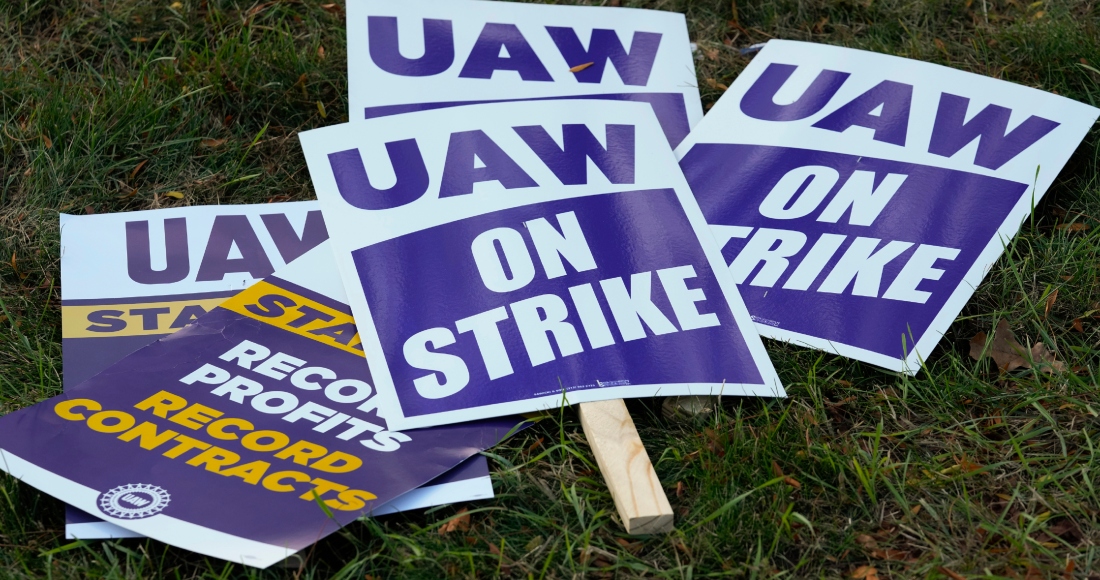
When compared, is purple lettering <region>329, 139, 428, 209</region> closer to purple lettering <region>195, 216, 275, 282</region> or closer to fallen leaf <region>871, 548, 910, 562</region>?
purple lettering <region>195, 216, 275, 282</region>

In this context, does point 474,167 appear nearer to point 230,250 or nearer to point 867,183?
point 230,250

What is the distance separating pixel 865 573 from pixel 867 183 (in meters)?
0.93

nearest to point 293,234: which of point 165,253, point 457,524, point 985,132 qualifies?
point 165,253

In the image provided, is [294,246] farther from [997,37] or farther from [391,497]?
[997,37]

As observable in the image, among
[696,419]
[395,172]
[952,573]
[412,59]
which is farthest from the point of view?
[412,59]

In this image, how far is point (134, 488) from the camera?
5.05 ft

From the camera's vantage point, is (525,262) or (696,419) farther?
(525,262)

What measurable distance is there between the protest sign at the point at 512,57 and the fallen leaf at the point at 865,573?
1171 mm

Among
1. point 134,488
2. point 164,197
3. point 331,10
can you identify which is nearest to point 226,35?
point 331,10

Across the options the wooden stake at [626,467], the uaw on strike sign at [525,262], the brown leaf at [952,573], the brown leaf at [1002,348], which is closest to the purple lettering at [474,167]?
the uaw on strike sign at [525,262]

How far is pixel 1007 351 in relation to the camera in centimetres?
187

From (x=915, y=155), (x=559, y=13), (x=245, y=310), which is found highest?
(x=559, y=13)

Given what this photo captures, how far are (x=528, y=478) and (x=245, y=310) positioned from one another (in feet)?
2.20

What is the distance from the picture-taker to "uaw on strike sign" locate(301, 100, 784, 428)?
177 centimetres
